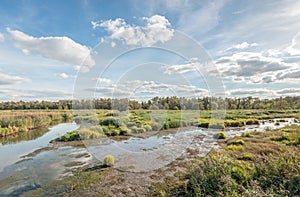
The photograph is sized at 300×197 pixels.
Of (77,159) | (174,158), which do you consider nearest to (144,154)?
(174,158)

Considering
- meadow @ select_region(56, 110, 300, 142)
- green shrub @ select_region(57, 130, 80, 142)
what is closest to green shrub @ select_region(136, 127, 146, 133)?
meadow @ select_region(56, 110, 300, 142)

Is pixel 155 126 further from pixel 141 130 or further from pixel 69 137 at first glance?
pixel 69 137

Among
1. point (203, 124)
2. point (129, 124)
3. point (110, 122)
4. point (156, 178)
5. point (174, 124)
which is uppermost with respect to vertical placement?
point (110, 122)

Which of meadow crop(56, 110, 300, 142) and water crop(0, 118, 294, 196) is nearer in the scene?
water crop(0, 118, 294, 196)

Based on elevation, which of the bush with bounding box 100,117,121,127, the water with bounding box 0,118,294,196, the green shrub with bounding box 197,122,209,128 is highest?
the bush with bounding box 100,117,121,127

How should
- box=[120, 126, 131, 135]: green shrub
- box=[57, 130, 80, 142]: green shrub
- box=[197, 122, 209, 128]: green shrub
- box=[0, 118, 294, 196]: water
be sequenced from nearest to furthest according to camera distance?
box=[0, 118, 294, 196]: water < box=[57, 130, 80, 142]: green shrub < box=[120, 126, 131, 135]: green shrub < box=[197, 122, 209, 128]: green shrub

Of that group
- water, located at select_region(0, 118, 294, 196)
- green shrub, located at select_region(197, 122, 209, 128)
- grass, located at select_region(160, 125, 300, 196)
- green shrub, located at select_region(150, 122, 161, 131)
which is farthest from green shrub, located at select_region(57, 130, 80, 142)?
green shrub, located at select_region(197, 122, 209, 128)

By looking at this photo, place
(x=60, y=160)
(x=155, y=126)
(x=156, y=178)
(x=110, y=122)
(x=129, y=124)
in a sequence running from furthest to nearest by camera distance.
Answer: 1. (x=110, y=122)
2. (x=155, y=126)
3. (x=129, y=124)
4. (x=60, y=160)
5. (x=156, y=178)

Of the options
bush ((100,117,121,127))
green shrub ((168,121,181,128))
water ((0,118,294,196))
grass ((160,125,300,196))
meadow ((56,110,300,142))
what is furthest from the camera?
green shrub ((168,121,181,128))

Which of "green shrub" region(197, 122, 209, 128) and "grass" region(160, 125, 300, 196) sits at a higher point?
"grass" region(160, 125, 300, 196)

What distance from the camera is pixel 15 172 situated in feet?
27.5

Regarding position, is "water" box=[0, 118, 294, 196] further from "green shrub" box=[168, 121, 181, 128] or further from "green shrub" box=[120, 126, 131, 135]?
"green shrub" box=[168, 121, 181, 128]

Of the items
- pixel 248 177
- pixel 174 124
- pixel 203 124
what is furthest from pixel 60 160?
pixel 203 124

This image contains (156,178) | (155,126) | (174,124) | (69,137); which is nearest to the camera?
(156,178)
